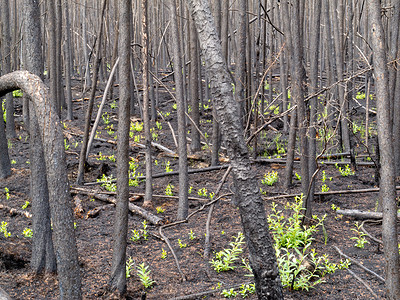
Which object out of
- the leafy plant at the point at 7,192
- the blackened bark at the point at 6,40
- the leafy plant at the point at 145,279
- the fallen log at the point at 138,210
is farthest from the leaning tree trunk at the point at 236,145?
the blackened bark at the point at 6,40

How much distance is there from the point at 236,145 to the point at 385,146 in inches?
59.9

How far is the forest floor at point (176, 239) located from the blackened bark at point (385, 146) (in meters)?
0.92

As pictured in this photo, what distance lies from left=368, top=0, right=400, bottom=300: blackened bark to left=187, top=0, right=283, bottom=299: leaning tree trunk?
1.34 m

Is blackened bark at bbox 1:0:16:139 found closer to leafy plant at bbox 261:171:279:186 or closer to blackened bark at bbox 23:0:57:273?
blackened bark at bbox 23:0:57:273

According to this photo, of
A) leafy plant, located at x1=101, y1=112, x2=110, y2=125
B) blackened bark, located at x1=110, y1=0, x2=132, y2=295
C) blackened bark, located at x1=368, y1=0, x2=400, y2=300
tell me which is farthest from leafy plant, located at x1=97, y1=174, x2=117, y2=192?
blackened bark, located at x1=368, y1=0, x2=400, y2=300

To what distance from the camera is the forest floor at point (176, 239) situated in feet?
13.6

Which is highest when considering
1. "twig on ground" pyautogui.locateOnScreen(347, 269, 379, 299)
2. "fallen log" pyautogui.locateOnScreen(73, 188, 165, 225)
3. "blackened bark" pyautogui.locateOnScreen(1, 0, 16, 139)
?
"blackened bark" pyautogui.locateOnScreen(1, 0, 16, 139)

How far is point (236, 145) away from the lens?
249cm

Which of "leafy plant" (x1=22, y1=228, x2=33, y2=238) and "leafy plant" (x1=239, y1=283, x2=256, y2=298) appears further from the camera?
"leafy plant" (x1=22, y1=228, x2=33, y2=238)

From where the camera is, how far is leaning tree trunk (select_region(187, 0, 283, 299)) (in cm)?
246

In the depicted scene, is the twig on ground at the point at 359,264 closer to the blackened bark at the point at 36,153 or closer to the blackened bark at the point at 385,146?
the blackened bark at the point at 385,146

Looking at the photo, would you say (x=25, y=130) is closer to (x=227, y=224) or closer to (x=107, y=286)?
(x=227, y=224)

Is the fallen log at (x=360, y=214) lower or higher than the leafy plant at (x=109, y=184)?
lower

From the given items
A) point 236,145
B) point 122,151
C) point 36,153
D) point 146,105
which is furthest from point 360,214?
point 36,153
